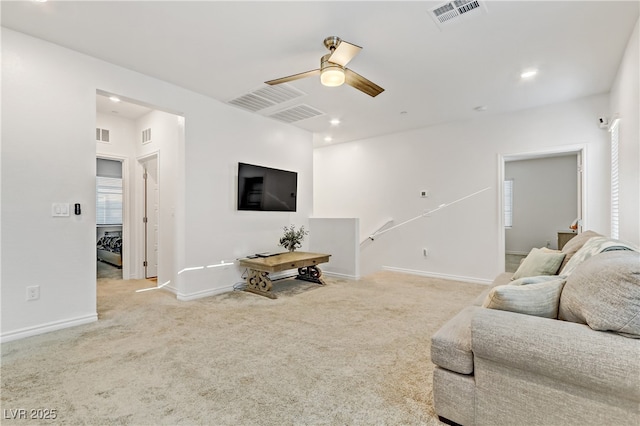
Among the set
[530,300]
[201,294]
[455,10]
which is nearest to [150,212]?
[201,294]

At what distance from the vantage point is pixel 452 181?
5023 mm

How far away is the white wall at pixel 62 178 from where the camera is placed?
258 centimetres

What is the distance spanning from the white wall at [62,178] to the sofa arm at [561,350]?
3.44 meters

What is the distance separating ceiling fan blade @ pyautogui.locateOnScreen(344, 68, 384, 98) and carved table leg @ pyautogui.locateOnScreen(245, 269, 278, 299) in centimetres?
258

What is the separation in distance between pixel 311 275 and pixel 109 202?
5741 millimetres

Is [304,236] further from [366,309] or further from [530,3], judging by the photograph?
[530,3]

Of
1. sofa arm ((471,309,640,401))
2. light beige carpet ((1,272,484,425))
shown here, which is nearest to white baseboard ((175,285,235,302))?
light beige carpet ((1,272,484,425))

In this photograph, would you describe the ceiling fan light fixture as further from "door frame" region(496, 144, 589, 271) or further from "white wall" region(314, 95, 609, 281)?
"door frame" region(496, 144, 589, 271)

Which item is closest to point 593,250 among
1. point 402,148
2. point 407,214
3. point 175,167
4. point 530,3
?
point 530,3

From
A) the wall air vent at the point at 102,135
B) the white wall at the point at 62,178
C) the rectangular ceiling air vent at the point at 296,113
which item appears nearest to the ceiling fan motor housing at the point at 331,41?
the rectangular ceiling air vent at the point at 296,113

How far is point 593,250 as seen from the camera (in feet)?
5.89

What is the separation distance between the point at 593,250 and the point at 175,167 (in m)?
4.45

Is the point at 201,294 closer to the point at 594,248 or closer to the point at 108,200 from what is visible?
the point at 594,248

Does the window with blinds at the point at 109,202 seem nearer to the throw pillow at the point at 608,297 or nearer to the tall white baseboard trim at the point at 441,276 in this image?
the tall white baseboard trim at the point at 441,276
